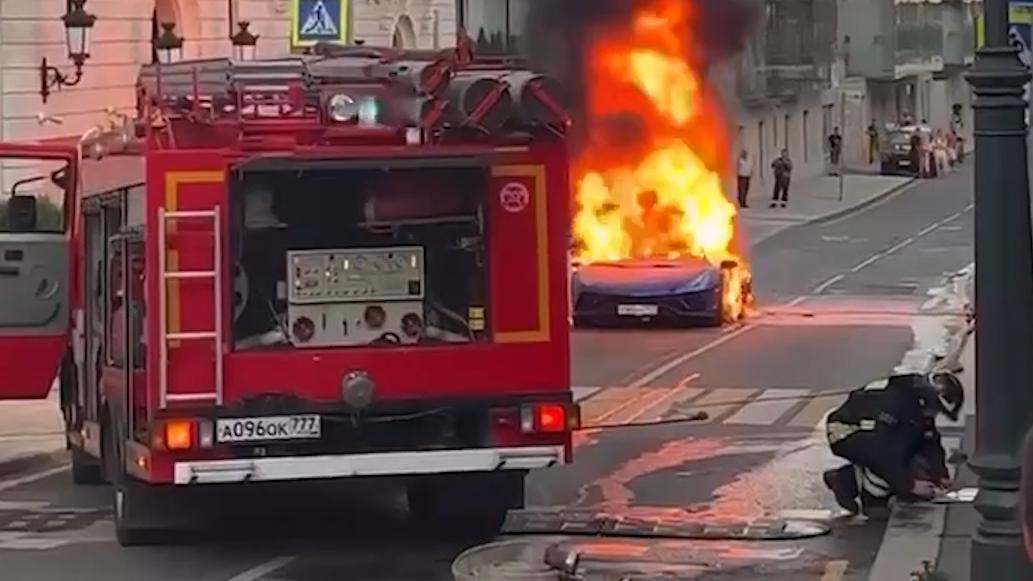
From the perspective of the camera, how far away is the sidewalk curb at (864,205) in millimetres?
54250

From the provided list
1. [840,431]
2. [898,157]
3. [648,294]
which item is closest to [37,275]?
[840,431]

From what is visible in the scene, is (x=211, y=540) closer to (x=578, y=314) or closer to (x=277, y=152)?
(x=277, y=152)

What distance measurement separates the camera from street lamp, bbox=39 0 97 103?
25.8m

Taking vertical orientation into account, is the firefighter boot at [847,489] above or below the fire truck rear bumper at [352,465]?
below

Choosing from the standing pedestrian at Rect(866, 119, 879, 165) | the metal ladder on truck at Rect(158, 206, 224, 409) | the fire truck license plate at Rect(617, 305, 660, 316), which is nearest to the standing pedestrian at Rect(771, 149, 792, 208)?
the standing pedestrian at Rect(866, 119, 879, 165)

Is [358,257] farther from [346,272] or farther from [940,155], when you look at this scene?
[940,155]

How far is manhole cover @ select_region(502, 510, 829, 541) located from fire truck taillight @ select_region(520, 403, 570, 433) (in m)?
0.99

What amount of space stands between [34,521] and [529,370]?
356 cm

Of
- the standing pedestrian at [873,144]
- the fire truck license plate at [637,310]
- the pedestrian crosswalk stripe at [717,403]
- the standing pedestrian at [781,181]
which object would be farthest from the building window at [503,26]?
the standing pedestrian at [873,144]

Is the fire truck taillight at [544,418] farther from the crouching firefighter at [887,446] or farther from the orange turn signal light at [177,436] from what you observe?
the crouching firefighter at [887,446]

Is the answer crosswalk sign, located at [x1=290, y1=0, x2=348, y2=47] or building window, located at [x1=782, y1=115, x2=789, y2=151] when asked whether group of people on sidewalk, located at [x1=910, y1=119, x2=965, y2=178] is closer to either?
building window, located at [x1=782, y1=115, x2=789, y2=151]

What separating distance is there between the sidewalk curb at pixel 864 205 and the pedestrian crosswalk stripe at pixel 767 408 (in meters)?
33.2

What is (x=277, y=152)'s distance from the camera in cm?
1141

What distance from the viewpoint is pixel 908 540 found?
11750 millimetres
